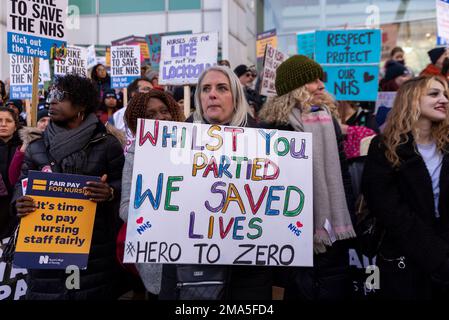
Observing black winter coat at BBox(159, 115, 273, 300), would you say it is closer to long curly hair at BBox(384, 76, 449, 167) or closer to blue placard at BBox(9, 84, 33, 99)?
long curly hair at BBox(384, 76, 449, 167)

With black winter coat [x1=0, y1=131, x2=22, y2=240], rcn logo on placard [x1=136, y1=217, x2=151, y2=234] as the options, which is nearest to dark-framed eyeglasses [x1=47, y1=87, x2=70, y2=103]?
rcn logo on placard [x1=136, y1=217, x2=151, y2=234]

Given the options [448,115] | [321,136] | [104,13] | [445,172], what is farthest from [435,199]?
[104,13]

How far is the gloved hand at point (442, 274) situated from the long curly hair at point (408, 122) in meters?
0.60

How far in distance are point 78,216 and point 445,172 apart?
2071 mm

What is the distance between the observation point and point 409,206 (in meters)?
2.99

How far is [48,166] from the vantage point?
300cm

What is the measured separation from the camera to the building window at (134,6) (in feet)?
61.8

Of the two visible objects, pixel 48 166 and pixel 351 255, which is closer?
pixel 48 166

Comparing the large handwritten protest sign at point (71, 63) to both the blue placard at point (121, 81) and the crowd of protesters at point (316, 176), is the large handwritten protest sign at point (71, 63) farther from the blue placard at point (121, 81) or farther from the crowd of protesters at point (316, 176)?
the crowd of protesters at point (316, 176)

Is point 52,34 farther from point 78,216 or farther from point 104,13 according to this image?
point 104,13

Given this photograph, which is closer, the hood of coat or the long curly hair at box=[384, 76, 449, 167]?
the long curly hair at box=[384, 76, 449, 167]

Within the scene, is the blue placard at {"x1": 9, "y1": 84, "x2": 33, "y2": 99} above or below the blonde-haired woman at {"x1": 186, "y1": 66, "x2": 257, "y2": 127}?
above

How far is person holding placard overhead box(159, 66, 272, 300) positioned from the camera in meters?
2.45

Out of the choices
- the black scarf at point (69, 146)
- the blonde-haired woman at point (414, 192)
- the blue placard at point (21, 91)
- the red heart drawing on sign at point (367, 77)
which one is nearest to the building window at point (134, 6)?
the blue placard at point (21, 91)
